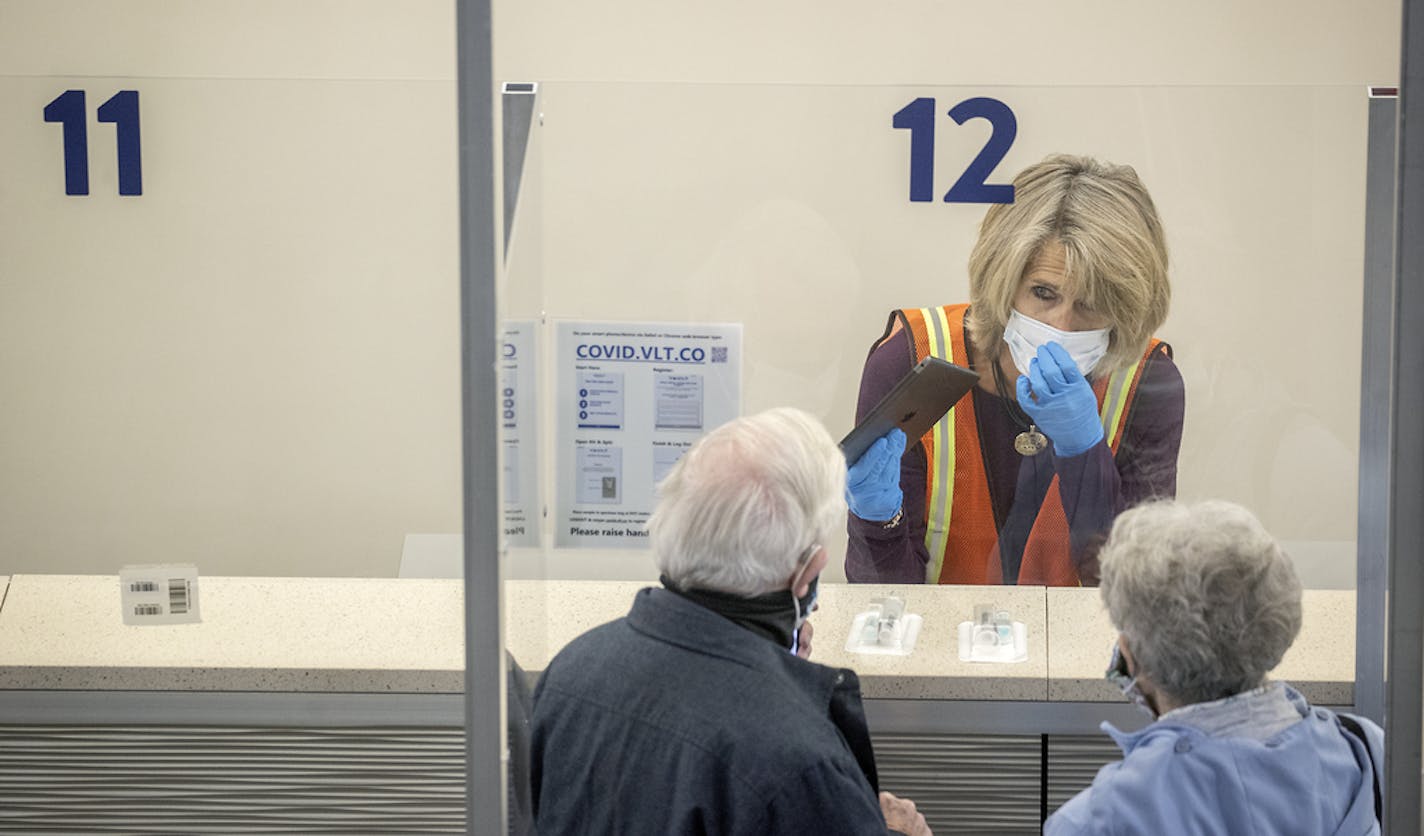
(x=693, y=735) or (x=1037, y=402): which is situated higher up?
(x=1037, y=402)

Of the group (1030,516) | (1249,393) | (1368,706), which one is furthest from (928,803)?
(1249,393)

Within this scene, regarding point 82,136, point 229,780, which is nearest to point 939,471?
point 229,780

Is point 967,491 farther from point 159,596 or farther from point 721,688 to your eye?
point 159,596

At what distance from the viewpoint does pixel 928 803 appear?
2.23m

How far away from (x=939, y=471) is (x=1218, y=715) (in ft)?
→ 2.85

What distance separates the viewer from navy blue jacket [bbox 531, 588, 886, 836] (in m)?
1.56

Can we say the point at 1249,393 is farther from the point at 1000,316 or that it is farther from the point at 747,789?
the point at 747,789

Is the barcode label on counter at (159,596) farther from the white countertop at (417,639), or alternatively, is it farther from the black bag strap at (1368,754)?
the black bag strap at (1368,754)

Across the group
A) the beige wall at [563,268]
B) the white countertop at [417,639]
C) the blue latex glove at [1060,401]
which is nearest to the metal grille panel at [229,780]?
the white countertop at [417,639]

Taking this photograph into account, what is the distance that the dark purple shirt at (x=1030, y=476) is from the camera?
2344 mm

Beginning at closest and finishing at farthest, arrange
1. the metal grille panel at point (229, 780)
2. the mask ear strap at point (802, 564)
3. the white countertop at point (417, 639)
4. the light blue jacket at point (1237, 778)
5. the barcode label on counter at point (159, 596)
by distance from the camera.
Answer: the light blue jacket at point (1237, 778) → the mask ear strap at point (802, 564) → the white countertop at point (417, 639) → the metal grille panel at point (229, 780) → the barcode label on counter at point (159, 596)

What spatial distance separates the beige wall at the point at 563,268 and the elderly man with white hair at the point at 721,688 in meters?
0.50

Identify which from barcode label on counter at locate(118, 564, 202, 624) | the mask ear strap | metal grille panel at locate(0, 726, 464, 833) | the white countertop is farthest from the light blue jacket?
barcode label on counter at locate(118, 564, 202, 624)

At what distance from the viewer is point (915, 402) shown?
2.33 m
